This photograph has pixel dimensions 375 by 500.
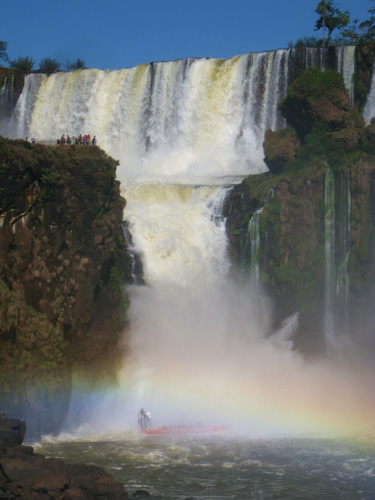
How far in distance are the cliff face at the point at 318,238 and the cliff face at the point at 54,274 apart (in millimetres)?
6674

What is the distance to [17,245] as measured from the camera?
25.0 m

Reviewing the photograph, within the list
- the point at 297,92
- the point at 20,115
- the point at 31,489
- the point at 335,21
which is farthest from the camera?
the point at 335,21

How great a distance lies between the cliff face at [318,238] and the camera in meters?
31.1

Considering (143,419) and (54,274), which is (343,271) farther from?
(54,274)

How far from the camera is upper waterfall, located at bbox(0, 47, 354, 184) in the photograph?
41625mm

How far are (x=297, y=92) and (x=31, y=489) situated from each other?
82.0 ft

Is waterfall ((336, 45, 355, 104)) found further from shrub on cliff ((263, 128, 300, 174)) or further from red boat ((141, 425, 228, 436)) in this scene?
red boat ((141, 425, 228, 436))

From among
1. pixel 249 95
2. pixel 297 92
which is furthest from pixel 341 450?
pixel 249 95

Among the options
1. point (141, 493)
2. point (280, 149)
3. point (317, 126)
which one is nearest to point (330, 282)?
point (280, 149)

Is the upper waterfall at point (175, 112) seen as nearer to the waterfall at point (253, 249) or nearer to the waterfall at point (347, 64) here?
the waterfall at point (347, 64)

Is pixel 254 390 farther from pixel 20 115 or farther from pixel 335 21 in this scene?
pixel 335 21

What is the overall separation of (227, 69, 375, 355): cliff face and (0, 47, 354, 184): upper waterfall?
21.1 ft

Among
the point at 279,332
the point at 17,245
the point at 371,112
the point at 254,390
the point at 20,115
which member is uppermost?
the point at 20,115

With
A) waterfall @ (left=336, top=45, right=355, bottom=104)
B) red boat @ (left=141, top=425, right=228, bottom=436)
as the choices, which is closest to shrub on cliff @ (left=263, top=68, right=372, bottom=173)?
waterfall @ (left=336, top=45, right=355, bottom=104)
